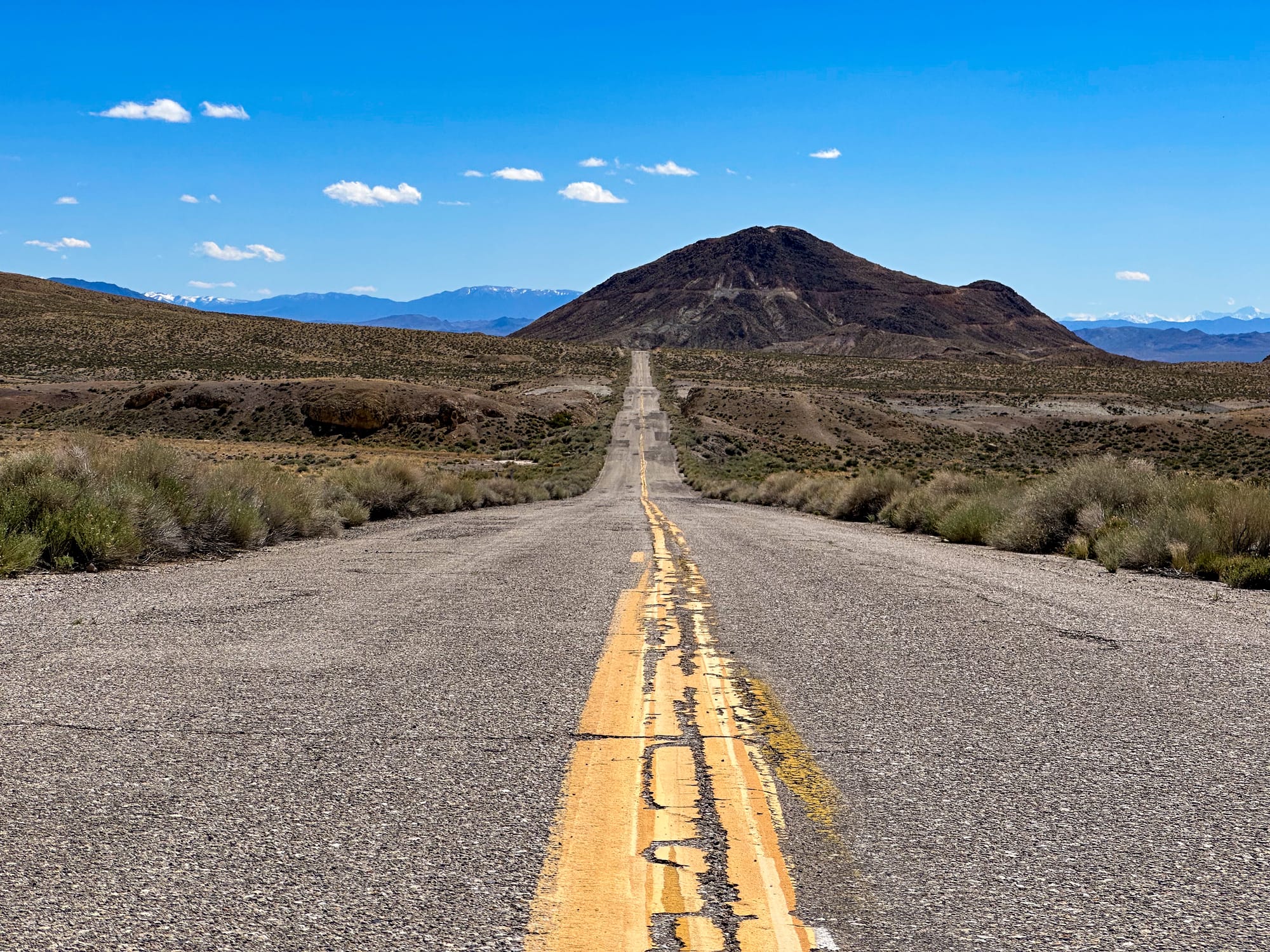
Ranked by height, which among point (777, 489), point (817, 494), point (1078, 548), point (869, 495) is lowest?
point (777, 489)

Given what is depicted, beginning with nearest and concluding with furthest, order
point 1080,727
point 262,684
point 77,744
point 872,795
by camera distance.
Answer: point 872,795, point 77,744, point 1080,727, point 262,684

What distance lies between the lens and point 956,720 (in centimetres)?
504

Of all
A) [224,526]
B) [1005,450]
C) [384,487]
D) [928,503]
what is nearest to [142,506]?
[224,526]

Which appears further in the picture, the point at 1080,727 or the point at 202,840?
the point at 1080,727

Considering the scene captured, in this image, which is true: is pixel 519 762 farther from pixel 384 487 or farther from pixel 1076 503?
pixel 384 487

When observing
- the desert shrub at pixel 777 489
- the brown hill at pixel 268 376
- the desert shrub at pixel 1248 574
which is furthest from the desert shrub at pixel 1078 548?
the brown hill at pixel 268 376

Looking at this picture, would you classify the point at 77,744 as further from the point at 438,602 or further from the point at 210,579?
the point at 210,579

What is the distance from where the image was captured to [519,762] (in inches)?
169

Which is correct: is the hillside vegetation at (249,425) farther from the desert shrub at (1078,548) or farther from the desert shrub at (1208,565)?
the desert shrub at (1208,565)

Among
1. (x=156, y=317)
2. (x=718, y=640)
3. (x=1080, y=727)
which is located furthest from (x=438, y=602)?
(x=156, y=317)

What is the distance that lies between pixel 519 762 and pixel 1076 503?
12.8 meters

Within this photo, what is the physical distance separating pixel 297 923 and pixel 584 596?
19.9 feet

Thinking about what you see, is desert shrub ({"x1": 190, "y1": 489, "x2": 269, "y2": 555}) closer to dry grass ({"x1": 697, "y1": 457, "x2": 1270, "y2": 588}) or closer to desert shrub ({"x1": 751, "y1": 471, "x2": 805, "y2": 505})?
dry grass ({"x1": 697, "y1": 457, "x2": 1270, "y2": 588})

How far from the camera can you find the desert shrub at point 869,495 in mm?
22781
